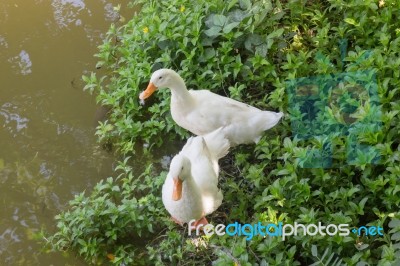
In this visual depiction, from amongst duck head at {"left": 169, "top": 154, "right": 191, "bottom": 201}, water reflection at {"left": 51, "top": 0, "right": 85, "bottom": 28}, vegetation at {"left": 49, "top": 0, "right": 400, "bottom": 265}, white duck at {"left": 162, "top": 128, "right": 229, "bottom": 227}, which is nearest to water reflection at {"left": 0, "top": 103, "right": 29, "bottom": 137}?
vegetation at {"left": 49, "top": 0, "right": 400, "bottom": 265}

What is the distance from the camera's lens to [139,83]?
14.6 feet

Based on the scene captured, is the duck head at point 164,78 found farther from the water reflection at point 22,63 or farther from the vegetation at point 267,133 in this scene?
the water reflection at point 22,63

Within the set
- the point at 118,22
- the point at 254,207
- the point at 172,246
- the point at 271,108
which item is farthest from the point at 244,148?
the point at 118,22

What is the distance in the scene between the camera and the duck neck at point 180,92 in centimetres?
379

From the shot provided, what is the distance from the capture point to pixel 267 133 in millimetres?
3799

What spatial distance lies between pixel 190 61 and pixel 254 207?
1.47m

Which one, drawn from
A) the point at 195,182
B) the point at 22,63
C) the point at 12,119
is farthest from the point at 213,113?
the point at 22,63

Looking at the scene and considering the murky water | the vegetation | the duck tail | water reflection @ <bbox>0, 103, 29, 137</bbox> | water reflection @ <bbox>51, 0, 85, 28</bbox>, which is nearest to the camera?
the vegetation

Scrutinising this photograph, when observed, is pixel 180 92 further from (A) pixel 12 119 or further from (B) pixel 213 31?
(A) pixel 12 119

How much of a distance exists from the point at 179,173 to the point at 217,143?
571 mm

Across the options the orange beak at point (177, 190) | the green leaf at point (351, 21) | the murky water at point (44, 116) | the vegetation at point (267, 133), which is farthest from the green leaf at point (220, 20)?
the orange beak at point (177, 190)

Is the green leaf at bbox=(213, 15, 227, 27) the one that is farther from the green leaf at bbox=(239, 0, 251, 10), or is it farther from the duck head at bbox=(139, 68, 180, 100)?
the duck head at bbox=(139, 68, 180, 100)

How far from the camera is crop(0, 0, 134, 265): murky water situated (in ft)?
13.0

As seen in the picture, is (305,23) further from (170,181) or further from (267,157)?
(170,181)
